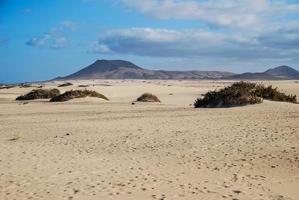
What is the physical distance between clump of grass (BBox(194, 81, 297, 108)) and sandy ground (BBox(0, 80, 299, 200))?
354 centimetres

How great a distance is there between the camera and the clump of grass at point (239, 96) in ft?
76.8

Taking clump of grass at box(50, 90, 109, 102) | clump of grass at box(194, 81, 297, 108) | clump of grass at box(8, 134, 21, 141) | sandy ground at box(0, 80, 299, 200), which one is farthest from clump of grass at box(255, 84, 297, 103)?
clump of grass at box(8, 134, 21, 141)

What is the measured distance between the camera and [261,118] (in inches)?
702

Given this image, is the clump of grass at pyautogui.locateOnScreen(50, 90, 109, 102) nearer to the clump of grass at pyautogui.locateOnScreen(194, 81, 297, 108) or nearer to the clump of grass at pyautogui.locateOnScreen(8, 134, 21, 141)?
the clump of grass at pyautogui.locateOnScreen(194, 81, 297, 108)

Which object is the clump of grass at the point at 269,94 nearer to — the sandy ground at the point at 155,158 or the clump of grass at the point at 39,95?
the sandy ground at the point at 155,158

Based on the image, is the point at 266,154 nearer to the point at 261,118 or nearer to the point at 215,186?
the point at 215,186

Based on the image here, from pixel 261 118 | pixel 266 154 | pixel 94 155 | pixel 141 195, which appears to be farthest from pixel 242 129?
pixel 141 195

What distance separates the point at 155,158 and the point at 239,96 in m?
13.0

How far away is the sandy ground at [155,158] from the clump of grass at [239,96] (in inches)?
140

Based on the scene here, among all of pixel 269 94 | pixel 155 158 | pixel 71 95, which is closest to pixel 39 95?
pixel 71 95

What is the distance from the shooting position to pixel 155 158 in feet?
37.8

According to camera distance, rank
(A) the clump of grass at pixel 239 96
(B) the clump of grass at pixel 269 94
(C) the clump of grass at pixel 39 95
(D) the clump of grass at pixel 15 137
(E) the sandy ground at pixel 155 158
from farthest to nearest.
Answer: (C) the clump of grass at pixel 39 95
(B) the clump of grass at pixel 269 94
(A) the clump of grass at pixel 239 96
(D) the clump of grass at pixel 15 137
(E) the sandy ground at pixel 155 158

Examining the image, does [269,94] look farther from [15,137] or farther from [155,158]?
[155,158]

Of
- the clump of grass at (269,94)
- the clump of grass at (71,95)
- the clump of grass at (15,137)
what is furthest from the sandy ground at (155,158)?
the clump of grass at (71,95)
